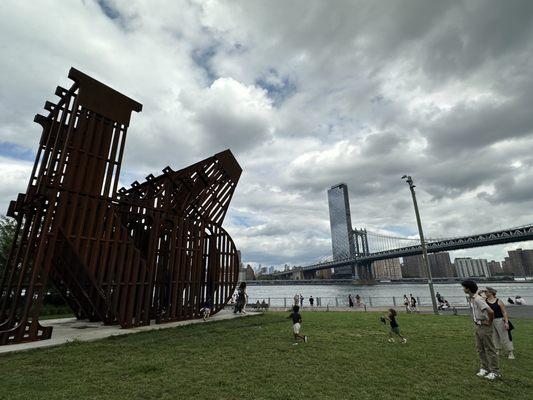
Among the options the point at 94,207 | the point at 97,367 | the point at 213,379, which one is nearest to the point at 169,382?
the point at 213,379

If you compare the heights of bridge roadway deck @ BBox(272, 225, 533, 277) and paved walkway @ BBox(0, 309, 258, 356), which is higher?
bridge roadway deck @ BBox(272, 225, 533, 277)

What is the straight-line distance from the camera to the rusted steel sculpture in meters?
11.0

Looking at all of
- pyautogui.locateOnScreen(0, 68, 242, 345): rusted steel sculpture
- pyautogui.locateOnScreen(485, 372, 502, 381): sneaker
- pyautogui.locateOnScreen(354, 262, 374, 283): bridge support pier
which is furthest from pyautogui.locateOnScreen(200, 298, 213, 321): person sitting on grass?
pyautogui.locateOnScreen(354, 262, 374, 283): bridge support pier

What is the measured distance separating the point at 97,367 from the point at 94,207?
263 inches

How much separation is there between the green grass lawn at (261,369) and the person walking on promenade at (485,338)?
26cm

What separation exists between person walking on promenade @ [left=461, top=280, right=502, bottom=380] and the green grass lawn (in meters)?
0.26

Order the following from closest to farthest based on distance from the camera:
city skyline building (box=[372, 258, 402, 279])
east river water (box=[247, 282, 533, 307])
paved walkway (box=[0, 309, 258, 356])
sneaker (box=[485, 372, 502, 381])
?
sneaker (box=[485, 372, 502, 381]) → paved walkway (box=[0, 309, 258, 356]) → east river water (box=[247, 282, 533, 307]) → city skyline building (box=[372, 258, 402, 279])

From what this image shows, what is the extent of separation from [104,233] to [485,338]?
1262cm

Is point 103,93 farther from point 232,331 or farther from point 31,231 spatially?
point 232,331

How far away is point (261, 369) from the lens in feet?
22.9

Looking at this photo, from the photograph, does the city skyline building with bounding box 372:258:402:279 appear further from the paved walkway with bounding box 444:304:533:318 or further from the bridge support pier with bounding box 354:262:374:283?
the paved walkway with bounding box 444:304:533:318

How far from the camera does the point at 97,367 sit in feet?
23.7

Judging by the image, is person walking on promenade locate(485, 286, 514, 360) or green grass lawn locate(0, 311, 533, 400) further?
person walking on promenade locate(485, 286, 514, 360)

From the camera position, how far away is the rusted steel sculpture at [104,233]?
1104 centimetres
